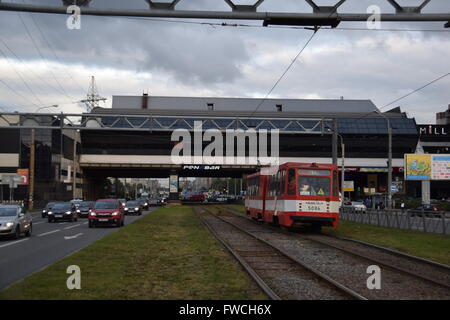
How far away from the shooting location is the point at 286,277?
12492 millimetres

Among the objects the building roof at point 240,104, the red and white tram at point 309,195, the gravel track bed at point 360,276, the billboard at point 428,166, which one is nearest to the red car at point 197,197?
the building roof at point 240,104

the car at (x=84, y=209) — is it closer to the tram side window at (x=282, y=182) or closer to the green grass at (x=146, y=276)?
the tram side window at (x=282, y=182)

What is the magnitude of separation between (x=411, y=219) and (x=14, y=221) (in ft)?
63.0

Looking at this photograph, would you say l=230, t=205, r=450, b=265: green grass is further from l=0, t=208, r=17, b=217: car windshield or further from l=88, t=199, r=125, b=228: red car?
l=0, t=208, r=17, b=217: car windshield

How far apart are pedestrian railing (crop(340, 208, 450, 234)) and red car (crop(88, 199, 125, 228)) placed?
49.6 ft

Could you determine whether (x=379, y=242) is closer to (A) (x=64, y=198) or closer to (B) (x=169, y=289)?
(B) (x=169, y=289)

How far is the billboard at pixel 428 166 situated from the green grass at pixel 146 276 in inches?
1147

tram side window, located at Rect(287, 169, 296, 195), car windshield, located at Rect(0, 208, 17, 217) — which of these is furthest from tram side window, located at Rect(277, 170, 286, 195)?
car windshield, located at Rect(0, 208, 17, 217)

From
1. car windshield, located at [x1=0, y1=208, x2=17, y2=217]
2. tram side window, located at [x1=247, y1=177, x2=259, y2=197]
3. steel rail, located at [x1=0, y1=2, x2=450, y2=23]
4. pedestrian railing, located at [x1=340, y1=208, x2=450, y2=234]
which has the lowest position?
pedestrian railing, located at [x1=340, y1=208, x2=450, y2=234]

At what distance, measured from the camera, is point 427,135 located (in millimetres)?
85812

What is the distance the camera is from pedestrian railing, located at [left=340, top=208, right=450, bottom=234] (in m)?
26.7

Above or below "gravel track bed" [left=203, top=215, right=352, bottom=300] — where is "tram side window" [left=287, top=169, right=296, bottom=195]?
above

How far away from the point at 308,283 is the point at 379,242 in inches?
450
